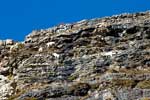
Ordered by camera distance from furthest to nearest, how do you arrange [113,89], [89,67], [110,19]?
[110,19] → [89,67] → [113,89]

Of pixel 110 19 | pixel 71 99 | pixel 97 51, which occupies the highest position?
pixel 110 19

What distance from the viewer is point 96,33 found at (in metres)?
71.5

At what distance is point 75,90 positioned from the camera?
56.8 m

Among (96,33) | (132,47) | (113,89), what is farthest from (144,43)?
(113,89)

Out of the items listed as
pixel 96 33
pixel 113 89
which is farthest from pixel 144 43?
pixel 113 89

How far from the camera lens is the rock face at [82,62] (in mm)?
56562

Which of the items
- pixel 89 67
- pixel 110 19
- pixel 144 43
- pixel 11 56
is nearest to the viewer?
pixel 89 67

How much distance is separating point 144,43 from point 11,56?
50.5ft

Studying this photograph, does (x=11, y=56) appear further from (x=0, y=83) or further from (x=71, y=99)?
(x=71, y=99)

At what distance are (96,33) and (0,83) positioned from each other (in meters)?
13.5

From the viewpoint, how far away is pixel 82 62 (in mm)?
63312

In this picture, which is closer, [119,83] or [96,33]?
[119,83]

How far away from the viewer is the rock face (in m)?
56.6

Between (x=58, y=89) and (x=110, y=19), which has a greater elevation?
(x=110, y=19)
